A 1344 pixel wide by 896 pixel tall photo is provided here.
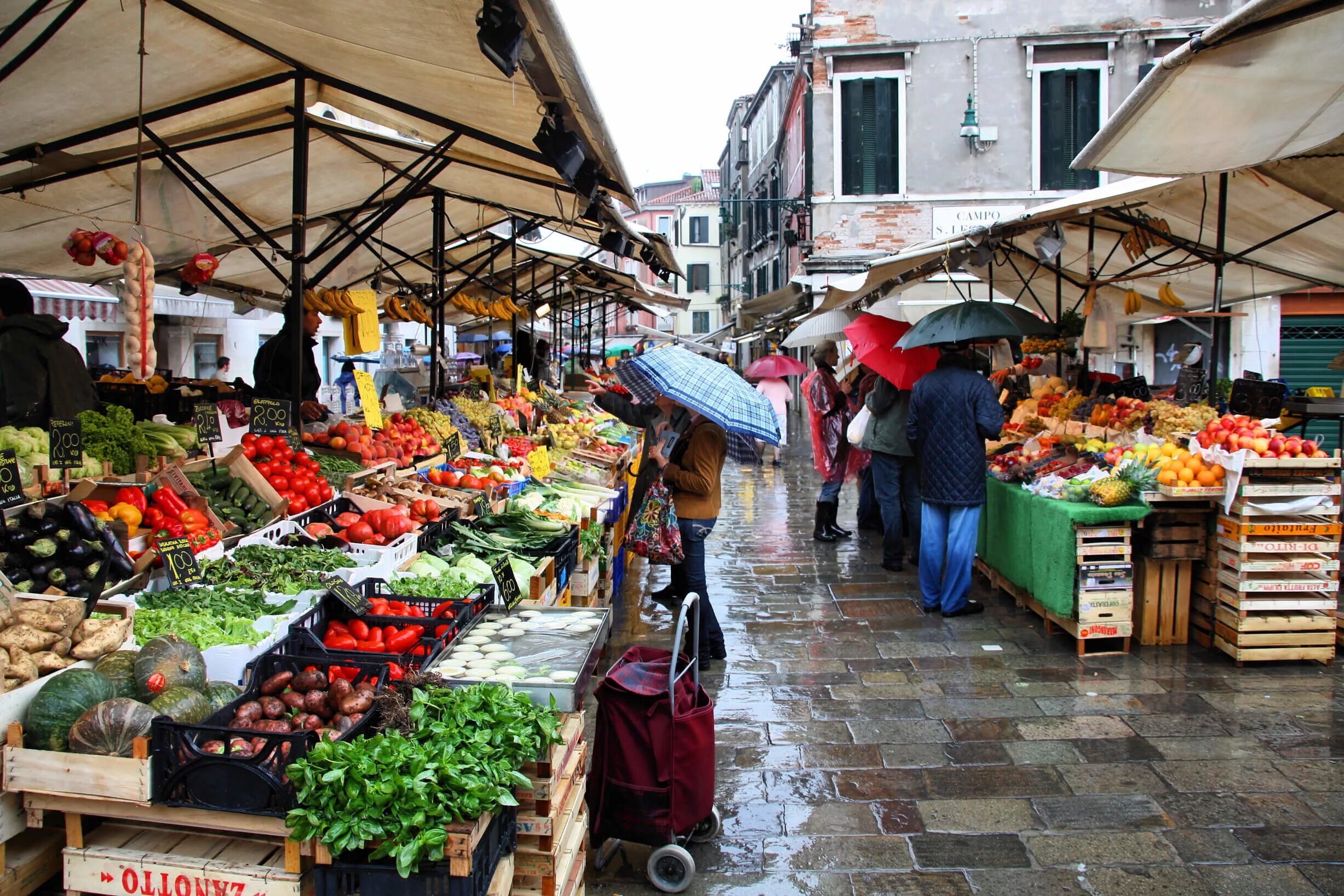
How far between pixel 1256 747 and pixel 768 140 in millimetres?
36362

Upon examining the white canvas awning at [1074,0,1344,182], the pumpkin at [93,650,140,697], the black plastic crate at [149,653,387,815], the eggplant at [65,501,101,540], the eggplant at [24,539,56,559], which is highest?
the white canvas awning at [1074,0,1344,182]

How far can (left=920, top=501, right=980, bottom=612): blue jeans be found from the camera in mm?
7031

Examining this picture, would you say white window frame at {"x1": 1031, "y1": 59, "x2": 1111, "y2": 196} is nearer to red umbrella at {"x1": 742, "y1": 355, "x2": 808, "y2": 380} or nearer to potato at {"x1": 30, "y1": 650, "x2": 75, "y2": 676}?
red umbrella at {"x1": 742, "y1": 355, "x2": 808, "y2": 380}

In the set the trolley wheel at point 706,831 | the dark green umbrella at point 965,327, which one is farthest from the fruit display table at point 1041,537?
the trolley wheel at point 706,831

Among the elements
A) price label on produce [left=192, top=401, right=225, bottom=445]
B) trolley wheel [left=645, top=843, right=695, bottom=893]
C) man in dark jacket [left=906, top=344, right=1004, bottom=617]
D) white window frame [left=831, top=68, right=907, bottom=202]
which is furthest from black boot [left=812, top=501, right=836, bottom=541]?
white window frame [left=831, top=68, right=907, bottom=202]

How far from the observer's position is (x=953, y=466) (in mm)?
6992

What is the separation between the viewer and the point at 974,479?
699 cm

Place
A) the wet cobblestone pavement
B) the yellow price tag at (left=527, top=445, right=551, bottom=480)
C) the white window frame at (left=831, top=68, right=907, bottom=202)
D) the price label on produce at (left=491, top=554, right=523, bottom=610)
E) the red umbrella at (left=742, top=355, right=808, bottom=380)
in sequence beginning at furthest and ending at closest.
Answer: the white window frame at (left=831, top=68, right=907, bottom=202) → the red umbrella at (left=742, top=355, right=808, bottom=380) → the yellow price tag at (left=527, top=445, right=551, bottom=480) → the price label on produce at (left=491, top=554, right=523, bottom=610) → the wet cobblestone pavement

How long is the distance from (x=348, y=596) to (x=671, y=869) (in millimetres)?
1653

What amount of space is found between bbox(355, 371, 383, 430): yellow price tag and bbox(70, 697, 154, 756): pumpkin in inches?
145

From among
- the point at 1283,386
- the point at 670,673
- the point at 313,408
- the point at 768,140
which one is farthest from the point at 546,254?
the point at 768,140

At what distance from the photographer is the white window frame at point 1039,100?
748 inches

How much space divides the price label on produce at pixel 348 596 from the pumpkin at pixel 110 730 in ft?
3.43

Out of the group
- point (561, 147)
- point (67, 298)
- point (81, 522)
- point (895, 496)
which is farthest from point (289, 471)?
point (67, 298)
